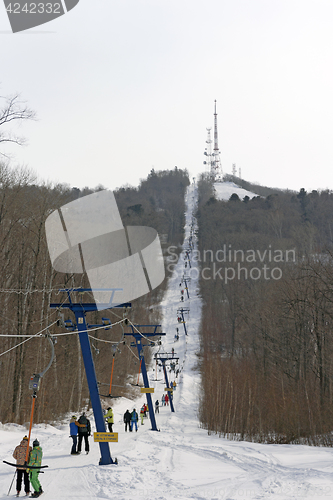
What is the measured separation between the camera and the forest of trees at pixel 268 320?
24795mm

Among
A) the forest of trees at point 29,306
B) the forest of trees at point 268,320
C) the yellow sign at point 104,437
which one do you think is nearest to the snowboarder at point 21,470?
the yellow sign at point 104,437

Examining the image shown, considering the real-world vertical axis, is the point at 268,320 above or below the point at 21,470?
above

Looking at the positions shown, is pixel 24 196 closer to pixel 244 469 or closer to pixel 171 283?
pixel 244 469

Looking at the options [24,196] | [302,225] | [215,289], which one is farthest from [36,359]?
[302,225]

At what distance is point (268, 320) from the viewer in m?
42.4

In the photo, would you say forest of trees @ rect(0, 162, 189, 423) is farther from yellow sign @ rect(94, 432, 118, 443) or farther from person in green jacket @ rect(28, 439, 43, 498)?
person in green jacket @ rect(28, 439, 43, 498)

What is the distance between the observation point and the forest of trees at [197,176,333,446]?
976 inches

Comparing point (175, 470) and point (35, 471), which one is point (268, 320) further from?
point (35, 471)

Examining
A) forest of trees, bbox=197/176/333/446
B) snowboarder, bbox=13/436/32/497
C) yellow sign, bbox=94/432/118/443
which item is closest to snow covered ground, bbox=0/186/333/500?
snowboarder, bbox=13/436/32/497

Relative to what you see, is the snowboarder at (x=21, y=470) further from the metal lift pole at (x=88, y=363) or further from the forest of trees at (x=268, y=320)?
the forest of trees at (x=268, y=320)

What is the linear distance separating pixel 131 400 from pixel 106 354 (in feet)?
15.1

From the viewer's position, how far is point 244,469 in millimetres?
12562

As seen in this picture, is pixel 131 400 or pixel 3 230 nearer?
pixel 3 230

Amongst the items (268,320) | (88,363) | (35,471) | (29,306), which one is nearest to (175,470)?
(88,363)
